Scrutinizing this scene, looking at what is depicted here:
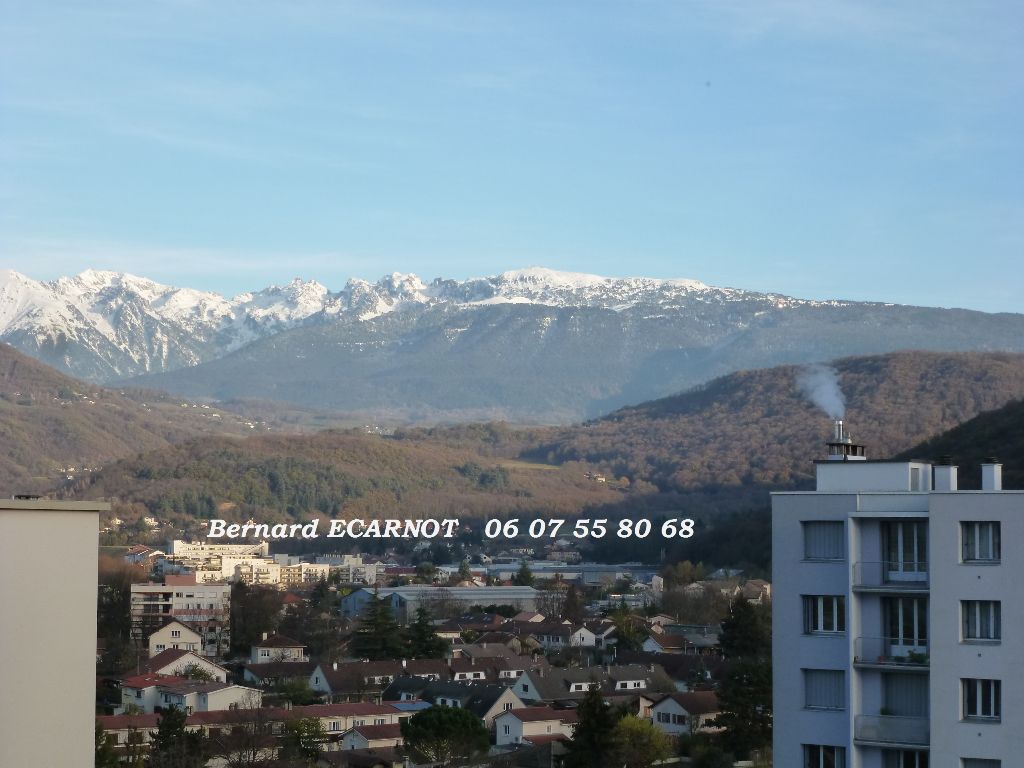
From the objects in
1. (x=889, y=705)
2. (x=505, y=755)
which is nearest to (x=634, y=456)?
(x=505, y=755)

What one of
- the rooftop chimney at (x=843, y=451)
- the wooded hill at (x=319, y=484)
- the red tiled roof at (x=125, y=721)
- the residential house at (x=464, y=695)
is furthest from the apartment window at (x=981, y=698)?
the wooded hill at (x=319, y=484)

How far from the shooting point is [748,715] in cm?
3506

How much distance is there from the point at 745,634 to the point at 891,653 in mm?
35129

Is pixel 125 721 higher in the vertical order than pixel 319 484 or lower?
lower

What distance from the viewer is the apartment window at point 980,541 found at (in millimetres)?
15914

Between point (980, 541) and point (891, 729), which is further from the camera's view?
point (891, 729)

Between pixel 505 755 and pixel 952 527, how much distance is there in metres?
22.2

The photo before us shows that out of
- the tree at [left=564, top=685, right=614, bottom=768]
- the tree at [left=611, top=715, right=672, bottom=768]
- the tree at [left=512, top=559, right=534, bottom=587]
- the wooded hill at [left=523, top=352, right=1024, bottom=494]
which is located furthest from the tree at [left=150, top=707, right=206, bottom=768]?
the wooded hill at [left=523, top=352, right=1024, bottom=494]

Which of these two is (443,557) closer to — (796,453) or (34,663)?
(796,453)

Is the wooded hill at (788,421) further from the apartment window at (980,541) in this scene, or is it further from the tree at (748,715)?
the apartment window at (980,541)

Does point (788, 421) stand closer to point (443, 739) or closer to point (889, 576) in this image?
point (443, 739)

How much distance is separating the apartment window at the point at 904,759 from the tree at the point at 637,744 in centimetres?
1693

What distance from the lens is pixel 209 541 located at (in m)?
132

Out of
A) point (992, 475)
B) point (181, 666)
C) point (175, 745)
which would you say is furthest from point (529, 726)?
point (992, 475)
